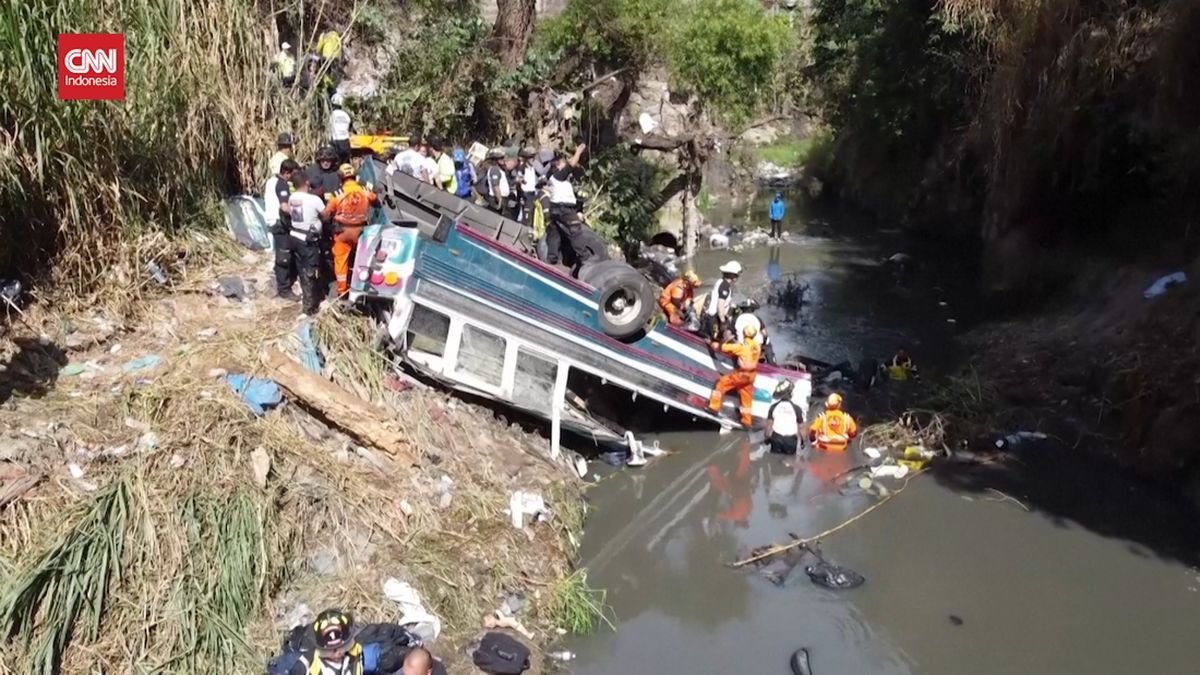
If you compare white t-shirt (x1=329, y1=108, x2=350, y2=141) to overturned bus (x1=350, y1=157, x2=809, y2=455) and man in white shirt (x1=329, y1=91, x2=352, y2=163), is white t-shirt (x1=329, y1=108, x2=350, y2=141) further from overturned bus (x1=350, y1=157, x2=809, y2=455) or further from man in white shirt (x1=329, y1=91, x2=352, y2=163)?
overturned bus (x1=350, y1=157, x2=809, y2=455)

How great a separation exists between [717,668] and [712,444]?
3.94 meters

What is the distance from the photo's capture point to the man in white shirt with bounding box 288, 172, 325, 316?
365 inches

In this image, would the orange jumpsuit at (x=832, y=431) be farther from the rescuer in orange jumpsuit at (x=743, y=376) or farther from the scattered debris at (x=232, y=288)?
the scattered debris at (x=232, y=288)

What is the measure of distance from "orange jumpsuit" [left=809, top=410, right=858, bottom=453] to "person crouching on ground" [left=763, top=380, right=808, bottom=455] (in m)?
0.24

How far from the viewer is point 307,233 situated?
931 cm

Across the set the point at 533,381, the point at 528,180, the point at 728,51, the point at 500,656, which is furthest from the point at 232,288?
the point at 728,51

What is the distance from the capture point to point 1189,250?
1322 cm

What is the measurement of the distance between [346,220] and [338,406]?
6.56ft

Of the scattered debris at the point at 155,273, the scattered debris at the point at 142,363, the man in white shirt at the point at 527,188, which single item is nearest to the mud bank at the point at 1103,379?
the man in white shirt at the point at 527,188

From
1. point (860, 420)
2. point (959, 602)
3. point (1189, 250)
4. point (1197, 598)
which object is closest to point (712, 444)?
point (860, 420)

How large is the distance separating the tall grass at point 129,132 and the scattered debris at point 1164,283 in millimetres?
11079

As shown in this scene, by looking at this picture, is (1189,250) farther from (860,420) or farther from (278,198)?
(278,198)

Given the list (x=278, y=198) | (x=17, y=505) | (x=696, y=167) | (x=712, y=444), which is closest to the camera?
(x=17, y=505)

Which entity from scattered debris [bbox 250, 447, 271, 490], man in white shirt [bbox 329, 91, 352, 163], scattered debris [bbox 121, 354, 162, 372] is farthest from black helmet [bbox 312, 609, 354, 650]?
man in white shirt [bbox 329, 91, 352, 163]
